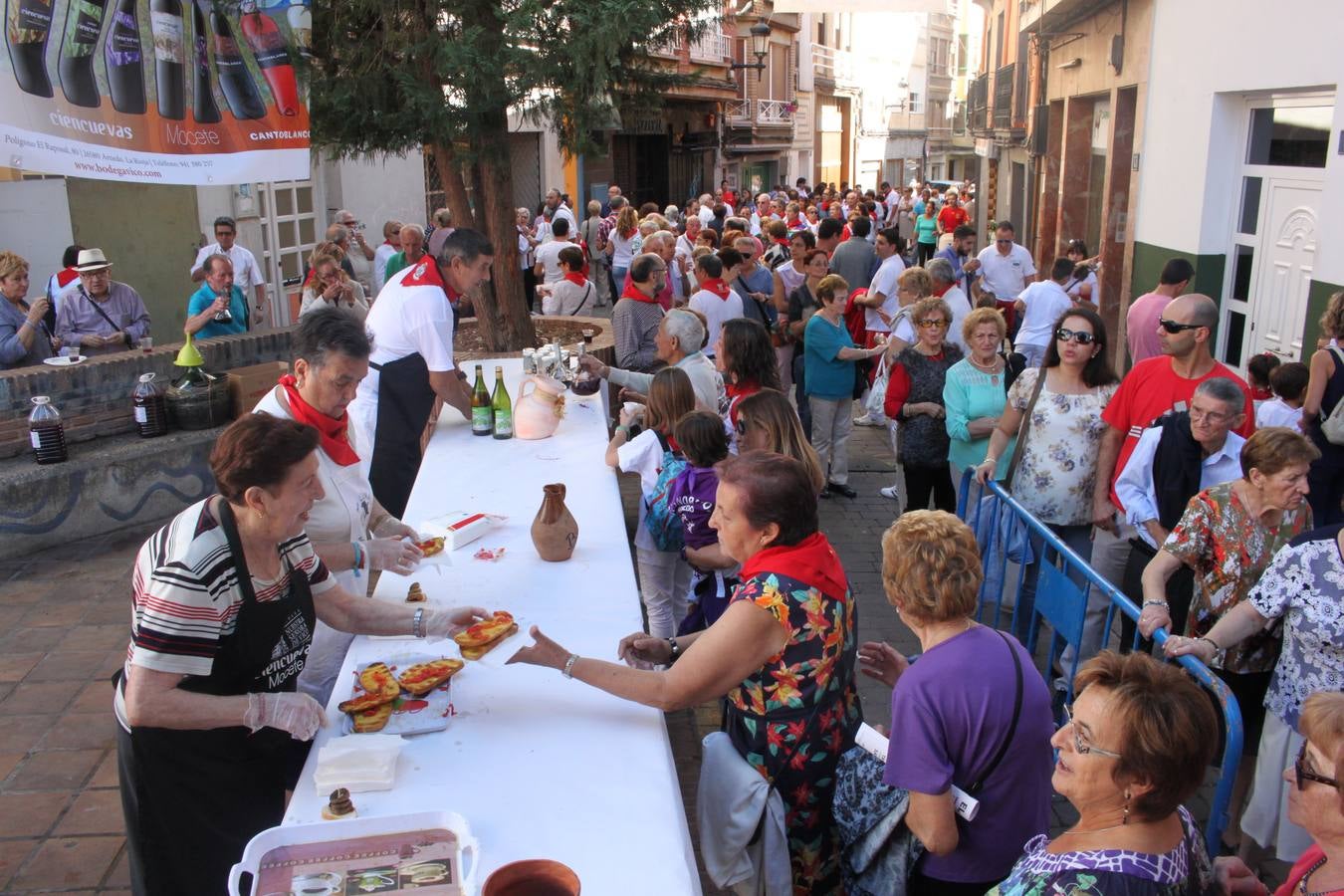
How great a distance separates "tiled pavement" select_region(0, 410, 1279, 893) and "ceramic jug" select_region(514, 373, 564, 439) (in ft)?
5.27

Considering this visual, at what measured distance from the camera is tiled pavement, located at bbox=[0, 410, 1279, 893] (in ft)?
12.0

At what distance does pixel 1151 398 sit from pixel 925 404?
1.49m

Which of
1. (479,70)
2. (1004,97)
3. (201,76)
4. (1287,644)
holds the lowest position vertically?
(1287,644)

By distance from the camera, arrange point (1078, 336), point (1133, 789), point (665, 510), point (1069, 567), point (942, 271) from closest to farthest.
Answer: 1. point (1133, 789)
2. point (665, 510)
3. point (1078, 336)
4. point (1069, 567)
5. point (942, 271)

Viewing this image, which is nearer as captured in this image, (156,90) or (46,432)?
(46,432)

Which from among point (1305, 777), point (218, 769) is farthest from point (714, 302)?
point (1305, 777)

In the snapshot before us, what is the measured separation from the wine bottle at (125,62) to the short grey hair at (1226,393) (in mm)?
7054

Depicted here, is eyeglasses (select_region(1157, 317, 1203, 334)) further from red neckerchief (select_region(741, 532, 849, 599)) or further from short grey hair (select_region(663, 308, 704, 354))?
red neckerchief (select_region(741, 532, 849, 599))

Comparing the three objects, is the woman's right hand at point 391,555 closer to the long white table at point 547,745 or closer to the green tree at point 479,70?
the long white table at point 547,745

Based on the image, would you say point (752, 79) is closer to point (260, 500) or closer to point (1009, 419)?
point (1009, 419)

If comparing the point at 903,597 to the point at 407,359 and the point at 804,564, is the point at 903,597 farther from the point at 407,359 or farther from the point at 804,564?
the point at 407,359

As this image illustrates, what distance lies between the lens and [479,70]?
5965mm

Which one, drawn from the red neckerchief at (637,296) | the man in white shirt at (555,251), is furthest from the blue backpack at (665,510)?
the man in white shirt at (555,251)

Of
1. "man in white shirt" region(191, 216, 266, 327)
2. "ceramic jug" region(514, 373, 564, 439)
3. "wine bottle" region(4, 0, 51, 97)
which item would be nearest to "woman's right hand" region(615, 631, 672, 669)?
"ceramic jug" region(514, 373, 564, 439)
